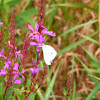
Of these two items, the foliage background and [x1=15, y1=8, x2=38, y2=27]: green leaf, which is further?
the foliage background

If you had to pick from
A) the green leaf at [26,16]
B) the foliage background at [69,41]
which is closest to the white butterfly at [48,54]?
the green leaf at [26,16]

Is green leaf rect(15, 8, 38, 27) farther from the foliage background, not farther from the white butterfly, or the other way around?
the white butterfly

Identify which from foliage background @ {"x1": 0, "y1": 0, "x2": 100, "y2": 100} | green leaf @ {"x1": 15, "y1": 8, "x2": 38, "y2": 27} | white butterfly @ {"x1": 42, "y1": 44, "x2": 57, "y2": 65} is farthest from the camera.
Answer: foliage background @ {"x1": 0, "y1": 0, "x2": 100, "y2": 100}

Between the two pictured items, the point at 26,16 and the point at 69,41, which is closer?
the point at 26,16

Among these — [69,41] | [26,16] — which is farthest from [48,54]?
[69,41]

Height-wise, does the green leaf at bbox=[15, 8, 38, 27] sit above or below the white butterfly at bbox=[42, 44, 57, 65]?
above

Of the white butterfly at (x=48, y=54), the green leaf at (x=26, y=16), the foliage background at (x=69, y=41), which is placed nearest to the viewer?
the white butterfly at (x=48, y=54)

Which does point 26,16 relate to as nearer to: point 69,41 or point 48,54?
point 69,41

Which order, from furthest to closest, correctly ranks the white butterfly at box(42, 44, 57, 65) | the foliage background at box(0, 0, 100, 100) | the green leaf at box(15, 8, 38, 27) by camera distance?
the foliage background at box(0, 0, 100, 100) → the green leaf at box(15, 8, 38, 27) → the white butterfly at box(42, 44, 57, 65)

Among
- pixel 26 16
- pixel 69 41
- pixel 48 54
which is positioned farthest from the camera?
pixel 69 41

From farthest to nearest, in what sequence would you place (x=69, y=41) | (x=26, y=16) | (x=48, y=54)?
(x=69, y=41) → (x=26, y=16) → (x=48, y=54)

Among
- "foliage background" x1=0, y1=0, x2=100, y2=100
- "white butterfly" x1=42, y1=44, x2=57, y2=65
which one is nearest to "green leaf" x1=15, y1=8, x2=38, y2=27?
"foliage background" x1=0, y1=0, x2=100, y2=100

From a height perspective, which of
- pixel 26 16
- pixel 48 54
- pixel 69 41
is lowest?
pixel 48 54

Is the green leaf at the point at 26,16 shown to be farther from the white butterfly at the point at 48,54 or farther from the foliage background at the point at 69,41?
the white butterfly at the point at 48,54
